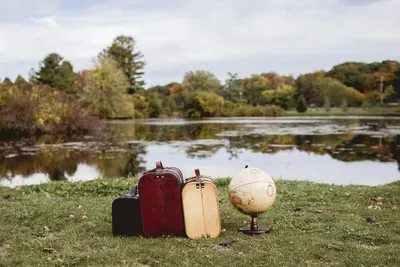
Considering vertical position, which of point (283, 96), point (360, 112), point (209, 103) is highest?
point (283, 96)

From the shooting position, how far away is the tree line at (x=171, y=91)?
36250mm

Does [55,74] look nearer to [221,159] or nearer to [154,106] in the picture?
[154,106]

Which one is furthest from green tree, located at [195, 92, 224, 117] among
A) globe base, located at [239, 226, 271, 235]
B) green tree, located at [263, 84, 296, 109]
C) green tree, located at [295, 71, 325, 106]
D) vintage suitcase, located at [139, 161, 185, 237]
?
vintage suitcase, located at [139, 161, 185, 237]

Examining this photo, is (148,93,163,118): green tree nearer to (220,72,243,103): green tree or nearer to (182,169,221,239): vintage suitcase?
(220,72,243,103): green tree

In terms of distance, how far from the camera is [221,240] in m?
5.96

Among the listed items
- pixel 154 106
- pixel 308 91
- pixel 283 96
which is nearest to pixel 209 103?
pixel 154 106

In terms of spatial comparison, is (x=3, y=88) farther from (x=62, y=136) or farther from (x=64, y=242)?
(x=64, y=242)

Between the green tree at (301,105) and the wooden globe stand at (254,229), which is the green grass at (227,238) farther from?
the green tree at (301,105)

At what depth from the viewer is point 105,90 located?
6306 cm

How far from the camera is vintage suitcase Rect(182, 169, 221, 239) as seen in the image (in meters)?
6.07

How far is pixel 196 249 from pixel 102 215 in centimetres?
250

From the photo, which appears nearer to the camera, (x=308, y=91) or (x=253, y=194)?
(x=253, y=194)

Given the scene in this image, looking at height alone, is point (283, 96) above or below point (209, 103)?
above

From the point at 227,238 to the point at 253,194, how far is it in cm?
67
